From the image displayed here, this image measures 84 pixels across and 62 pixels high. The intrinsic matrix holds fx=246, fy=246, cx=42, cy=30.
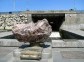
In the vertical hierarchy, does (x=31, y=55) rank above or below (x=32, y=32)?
below

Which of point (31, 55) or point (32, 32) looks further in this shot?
point (32, 32)

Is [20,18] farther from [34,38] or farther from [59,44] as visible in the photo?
[34,38]

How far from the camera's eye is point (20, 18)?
4206cm

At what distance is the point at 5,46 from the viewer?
13148mm

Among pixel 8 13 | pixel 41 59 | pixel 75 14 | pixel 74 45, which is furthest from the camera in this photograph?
pixel 8 13

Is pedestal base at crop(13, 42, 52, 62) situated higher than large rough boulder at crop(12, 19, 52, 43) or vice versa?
Answer: large rough boulder at crop(12, 19, 52, 43)

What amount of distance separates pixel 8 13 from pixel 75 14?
40.6 ft

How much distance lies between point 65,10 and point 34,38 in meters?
33.8

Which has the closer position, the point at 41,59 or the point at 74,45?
the point at 41,59

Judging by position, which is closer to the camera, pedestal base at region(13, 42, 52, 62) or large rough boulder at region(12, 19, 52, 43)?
pedestal base at region(13, 42, 52, 62)

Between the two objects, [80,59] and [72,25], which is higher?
[80,59]

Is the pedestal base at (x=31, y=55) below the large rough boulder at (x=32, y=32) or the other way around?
below

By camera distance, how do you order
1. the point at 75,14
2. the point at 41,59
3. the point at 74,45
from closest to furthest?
the point at 41,59
the point at 74,45
the point at 75,14

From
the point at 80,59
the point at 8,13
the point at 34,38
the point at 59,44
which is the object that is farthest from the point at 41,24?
the point at 8,13
